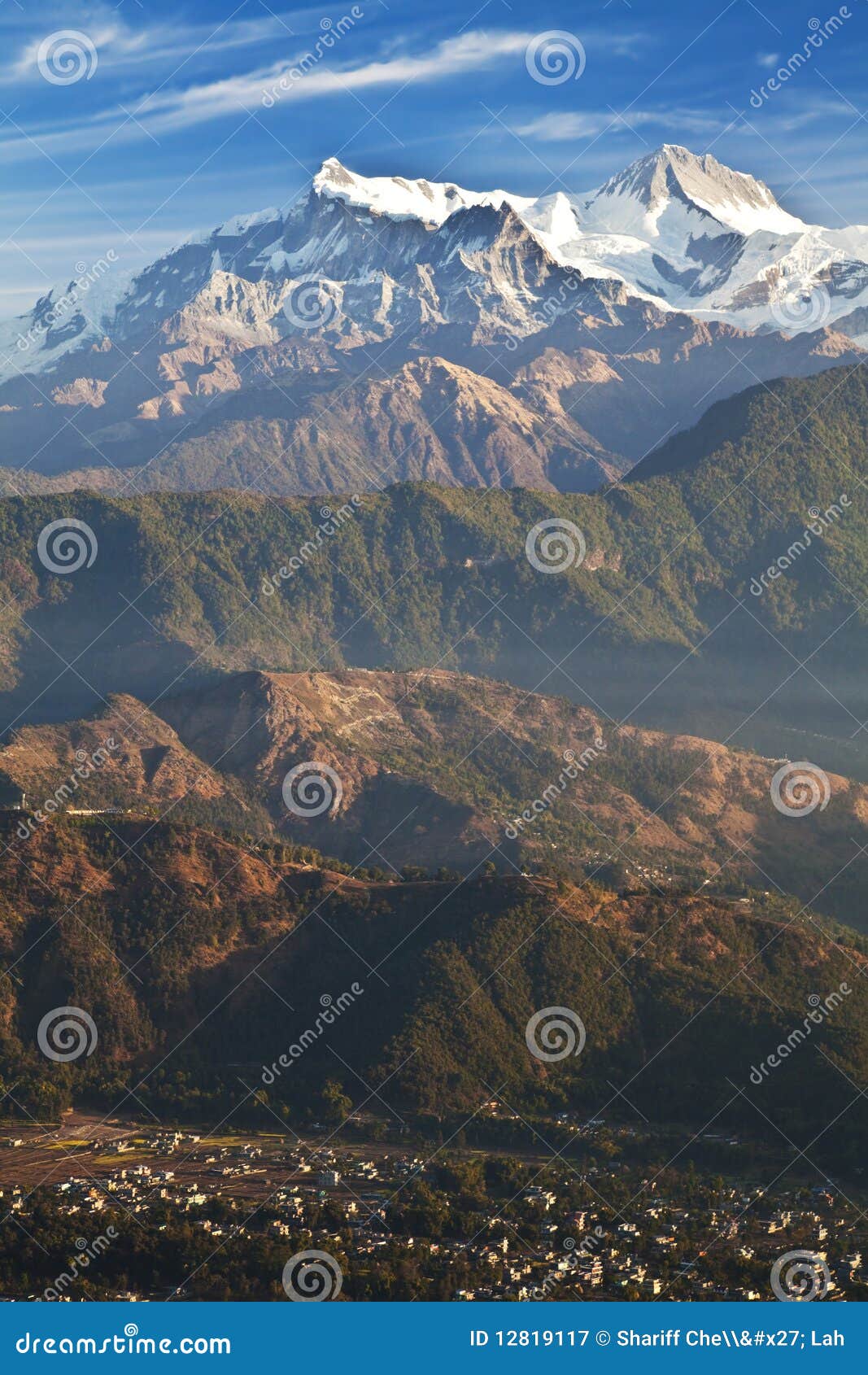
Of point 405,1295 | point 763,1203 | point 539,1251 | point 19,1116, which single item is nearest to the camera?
point 405,1295

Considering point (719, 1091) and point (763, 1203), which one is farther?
point (719, 1091)

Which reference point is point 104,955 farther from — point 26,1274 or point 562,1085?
point 26,1274

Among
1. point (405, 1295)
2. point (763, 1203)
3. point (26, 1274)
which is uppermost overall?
point (763, 1203)

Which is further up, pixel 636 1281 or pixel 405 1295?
pixel 636 1281

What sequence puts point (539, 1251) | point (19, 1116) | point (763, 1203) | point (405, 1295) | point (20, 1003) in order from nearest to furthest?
point (405, 1295) < point (539, 1251) < point (763, 1203) < point (19, 1116) < point (20, 1003)

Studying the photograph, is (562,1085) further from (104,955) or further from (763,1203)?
(104,955)

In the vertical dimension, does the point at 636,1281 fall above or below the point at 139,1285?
above

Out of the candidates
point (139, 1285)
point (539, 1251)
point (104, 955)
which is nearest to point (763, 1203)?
point (539, 1251)

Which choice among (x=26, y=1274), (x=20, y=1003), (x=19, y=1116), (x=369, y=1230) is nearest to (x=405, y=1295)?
(x=369, y=1230)

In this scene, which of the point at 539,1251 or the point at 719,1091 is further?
the point at 719,1091
